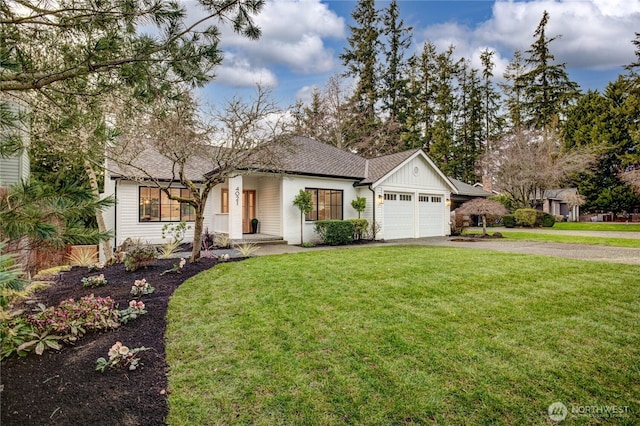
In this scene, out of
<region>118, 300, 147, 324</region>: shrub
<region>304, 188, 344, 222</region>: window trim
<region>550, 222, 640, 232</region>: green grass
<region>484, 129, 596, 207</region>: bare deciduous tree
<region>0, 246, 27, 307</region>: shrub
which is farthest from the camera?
<region>484, 129, 596, 207</region>: bare deciduous tree

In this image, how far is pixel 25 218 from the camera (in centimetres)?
161

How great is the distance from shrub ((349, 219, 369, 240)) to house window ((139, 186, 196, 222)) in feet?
23.0

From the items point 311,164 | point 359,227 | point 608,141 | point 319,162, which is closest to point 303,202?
point 311,164

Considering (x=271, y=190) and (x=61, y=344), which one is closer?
(x=61, y=344)

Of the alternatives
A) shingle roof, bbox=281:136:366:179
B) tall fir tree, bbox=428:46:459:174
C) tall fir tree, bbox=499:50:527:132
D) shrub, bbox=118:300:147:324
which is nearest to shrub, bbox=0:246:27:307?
shrub, bbox=118:300:147:324

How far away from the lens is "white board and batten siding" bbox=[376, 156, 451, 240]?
15.0 metres

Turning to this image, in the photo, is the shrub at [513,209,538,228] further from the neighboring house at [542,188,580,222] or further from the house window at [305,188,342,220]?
the house window at [305,188,342,220]

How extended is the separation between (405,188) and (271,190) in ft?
21.7

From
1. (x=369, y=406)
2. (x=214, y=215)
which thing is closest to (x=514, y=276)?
(x=369, y=406)

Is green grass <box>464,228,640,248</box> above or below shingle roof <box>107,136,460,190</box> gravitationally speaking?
below

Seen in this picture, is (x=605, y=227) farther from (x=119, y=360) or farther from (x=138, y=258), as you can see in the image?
(x=119, y=360)

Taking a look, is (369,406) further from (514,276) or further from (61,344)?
(514,276)

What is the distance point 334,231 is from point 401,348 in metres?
9.29

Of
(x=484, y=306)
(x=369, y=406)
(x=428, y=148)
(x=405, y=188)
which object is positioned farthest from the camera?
(x=428, y=148)
